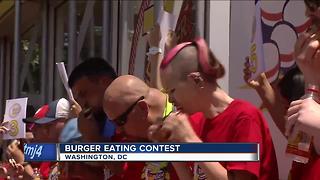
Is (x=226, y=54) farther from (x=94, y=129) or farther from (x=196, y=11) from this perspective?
(x=94, y=129)

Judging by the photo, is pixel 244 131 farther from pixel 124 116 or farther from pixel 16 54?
pixel 16 54

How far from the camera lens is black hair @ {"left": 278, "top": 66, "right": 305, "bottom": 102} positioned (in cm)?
243

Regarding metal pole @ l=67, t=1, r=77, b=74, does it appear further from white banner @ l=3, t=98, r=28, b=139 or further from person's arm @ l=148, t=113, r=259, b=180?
person's arm @ l=148, t=113, r=259, b=180

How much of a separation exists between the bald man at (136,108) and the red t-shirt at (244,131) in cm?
19

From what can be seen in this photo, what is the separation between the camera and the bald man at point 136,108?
93.0 inches

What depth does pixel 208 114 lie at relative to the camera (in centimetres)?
225

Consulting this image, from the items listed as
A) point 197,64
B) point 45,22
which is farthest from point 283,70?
point 45,22

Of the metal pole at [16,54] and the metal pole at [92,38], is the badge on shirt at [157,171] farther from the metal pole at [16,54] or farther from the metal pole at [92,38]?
the metal pole at [16,54]

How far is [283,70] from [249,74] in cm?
15

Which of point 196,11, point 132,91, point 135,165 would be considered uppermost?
point 196,11

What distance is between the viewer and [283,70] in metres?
2.90

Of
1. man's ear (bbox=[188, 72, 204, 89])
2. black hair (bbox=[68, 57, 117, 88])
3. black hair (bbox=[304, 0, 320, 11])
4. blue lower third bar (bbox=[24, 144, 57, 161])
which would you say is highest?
black hair (bbox=[304, 0, 320, 11])

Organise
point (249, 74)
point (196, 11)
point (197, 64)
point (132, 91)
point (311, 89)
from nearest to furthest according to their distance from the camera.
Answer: point (311, 89) < point (197, 64) < point (132, 91) < point (249, 74) < point (196, 11)

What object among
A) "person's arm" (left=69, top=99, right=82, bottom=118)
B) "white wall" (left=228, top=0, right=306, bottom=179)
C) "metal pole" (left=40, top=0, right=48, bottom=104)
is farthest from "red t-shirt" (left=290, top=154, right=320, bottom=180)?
"metal pole" (left=40, top=0, right=48, bottom=104)
